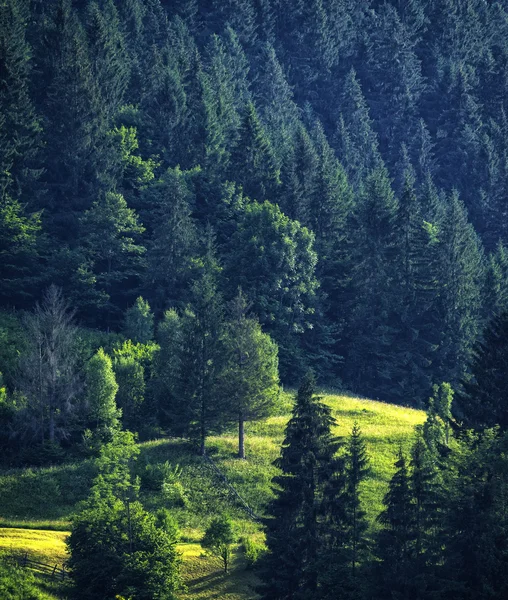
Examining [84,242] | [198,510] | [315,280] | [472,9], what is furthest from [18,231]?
[472,9]

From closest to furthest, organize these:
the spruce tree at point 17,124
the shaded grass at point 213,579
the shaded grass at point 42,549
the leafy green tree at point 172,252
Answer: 1. the shaded grass at point 42,549
2. the shaded grass at point 213,579
3. the leafy green tree at point 172,252
4. the spruce tree at point 17,124

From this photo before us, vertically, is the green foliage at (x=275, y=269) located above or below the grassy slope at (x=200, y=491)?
above

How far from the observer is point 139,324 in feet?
274

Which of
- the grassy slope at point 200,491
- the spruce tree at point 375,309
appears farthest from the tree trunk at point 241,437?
the spruce tree at point 375,309

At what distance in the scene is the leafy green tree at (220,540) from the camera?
5362cm

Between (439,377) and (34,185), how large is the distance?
40.2m

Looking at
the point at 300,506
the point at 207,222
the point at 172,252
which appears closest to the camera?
the point at 300,506

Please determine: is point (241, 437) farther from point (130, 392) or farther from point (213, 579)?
point (213, 579)

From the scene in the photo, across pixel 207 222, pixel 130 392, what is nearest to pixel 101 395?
pixel 130 392

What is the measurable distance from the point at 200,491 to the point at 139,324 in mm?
21960

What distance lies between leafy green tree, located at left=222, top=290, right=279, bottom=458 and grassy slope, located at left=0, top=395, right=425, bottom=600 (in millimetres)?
2724

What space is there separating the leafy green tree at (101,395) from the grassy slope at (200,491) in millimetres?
2949

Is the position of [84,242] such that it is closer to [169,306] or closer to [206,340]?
[169,306]

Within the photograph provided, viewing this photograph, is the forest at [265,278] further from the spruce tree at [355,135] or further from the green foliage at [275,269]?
the spruce tree at [355,135]
